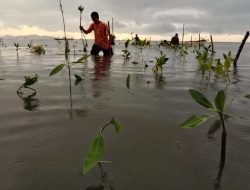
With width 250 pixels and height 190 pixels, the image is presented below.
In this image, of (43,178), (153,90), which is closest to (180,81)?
(153,90)

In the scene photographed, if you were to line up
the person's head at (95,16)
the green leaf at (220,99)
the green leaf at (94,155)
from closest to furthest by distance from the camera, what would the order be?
the green leaf at (94,155), the green leaf at (220,99), the person's head at (95,16)

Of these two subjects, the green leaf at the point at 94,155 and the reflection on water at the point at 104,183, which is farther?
the reflection on water at the point at 104,183

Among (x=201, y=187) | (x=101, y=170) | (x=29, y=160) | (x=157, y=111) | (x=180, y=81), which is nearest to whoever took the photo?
(x=201, y=187)

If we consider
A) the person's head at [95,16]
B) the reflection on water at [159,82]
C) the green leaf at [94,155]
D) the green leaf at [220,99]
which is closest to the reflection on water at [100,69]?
the reflection on water at [159,82]

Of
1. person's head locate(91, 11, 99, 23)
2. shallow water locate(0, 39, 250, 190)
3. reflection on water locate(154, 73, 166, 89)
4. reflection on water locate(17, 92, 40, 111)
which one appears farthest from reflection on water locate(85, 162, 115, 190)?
person's head locate(91, 11, 99, 23)

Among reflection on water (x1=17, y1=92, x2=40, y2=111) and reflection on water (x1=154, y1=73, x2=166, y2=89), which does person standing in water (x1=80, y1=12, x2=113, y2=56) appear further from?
reflection on water (x1=17, y1=92, x2=40, y2=111)

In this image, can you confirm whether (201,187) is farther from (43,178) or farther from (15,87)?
(15,87)

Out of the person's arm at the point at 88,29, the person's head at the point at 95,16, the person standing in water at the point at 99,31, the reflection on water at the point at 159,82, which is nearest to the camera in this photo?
the reflection on water at the point at 159,82

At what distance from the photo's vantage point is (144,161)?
7.92 feet

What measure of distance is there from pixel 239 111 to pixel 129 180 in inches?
93.5

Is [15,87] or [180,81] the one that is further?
[180,81]

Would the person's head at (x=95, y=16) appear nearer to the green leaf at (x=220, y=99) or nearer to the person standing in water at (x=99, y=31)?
the person standing in water at (x=99, y=31)

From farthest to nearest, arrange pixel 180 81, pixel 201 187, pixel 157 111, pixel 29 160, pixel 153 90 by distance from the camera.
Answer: pixel 180 81
pixel 153 90
pixel 157 111
pixel 29 160
pixel 201 187

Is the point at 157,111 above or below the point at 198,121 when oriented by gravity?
below
